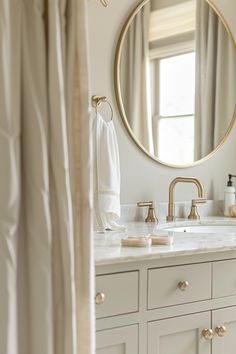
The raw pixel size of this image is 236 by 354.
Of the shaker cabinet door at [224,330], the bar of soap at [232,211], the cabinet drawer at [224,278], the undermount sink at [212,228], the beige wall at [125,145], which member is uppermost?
the beige wall at [125,145]

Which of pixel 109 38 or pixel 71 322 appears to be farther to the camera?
pixel 109 38

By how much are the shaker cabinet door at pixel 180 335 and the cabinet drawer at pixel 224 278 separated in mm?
84

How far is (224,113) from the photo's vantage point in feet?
8.63

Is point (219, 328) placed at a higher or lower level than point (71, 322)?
lower

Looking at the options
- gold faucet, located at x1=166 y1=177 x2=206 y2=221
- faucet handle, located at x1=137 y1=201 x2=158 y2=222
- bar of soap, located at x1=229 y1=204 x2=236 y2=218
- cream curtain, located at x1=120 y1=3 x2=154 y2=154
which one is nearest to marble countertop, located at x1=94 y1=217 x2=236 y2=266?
faucet handle, located at x1=137 y1=201 x2=158 y2=222

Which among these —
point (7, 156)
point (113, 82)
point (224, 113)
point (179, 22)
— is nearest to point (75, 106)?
point (7, 156)

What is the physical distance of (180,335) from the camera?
158 centimetres

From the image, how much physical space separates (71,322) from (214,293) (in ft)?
2.10

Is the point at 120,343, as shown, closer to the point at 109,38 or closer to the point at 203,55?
the point at 109,38

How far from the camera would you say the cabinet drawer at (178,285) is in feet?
4.98

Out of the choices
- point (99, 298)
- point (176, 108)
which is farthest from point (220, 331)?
point (176, 108)

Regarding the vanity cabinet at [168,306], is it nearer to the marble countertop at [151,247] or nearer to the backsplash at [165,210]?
the marble countertop at [151,247]

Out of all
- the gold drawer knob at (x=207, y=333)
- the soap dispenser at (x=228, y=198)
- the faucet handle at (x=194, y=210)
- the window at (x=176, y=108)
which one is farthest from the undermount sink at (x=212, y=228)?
the gold drawer knob at (x=207, y=333)

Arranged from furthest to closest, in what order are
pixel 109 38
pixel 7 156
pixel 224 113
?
pixel 224 113 < pixel 109 38 < pixel 7 156
